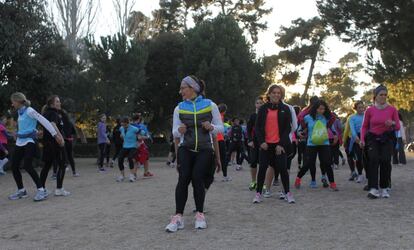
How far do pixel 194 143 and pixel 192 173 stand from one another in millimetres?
348

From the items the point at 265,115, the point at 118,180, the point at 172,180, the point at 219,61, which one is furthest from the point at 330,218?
the point at 219,61

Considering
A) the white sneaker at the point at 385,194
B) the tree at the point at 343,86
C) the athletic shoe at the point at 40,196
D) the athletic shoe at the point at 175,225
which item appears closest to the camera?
the athletic shoe at the point at 175,225

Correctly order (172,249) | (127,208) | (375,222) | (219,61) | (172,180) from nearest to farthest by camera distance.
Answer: (172,249), (375,222), (127,208), (172,180), (219,61)

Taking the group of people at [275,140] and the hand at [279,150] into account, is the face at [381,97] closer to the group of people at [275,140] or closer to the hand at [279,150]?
the group of people at [275,140]

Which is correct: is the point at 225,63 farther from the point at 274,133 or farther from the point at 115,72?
the point at 274,133

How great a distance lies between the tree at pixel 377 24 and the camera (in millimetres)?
24641

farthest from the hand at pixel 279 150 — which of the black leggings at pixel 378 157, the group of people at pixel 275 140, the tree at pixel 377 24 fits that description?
the tree at pixel 377 24

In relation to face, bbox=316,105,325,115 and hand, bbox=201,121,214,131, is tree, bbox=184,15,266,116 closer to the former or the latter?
face, bbox=316,105,325,115

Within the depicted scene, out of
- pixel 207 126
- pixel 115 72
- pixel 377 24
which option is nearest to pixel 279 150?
pixel 207 126

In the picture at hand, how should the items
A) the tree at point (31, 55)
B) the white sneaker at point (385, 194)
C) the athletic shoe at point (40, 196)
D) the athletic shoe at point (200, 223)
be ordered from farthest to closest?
the tree at point (31, 55)
the athletic shoe at point (40, 196)
the white sneaker at point (385, 194)
the athletic shoe at point (200, 223)

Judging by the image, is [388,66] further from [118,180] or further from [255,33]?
[118,180]

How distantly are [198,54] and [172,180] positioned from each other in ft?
64.7

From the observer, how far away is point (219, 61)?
99.1 feet

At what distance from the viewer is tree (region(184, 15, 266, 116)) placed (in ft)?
99.5
